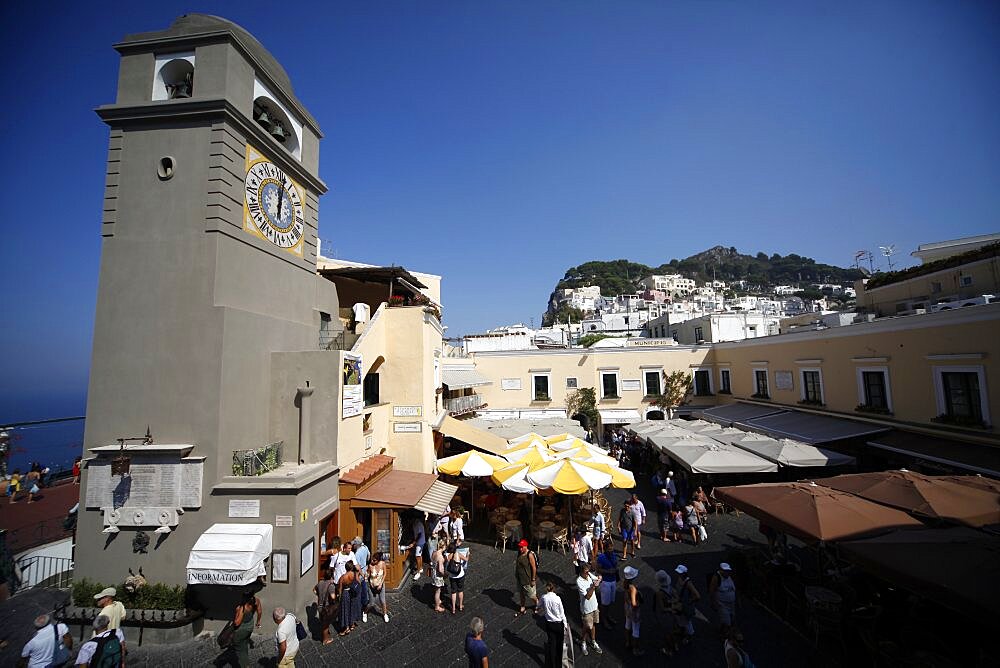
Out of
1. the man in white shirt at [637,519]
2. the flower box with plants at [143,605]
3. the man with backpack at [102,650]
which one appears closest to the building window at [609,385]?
the man in white shirt at [637,519]

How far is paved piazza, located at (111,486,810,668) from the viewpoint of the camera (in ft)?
22.7

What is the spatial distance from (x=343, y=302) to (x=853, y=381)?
64.4 ft

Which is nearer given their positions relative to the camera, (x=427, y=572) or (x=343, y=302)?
(x=427, y=572)

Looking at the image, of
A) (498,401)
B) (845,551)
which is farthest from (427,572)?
(498,401)

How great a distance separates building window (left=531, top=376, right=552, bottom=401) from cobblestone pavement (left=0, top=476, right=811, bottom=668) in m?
15.4

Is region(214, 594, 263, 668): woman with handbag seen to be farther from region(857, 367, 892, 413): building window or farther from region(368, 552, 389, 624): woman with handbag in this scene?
region(857, 367, 892, 413): building window

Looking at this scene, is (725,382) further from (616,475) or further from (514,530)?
(514,530)

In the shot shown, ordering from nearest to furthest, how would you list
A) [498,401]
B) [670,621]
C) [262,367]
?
[670,621] < [262,367] < [498,401]

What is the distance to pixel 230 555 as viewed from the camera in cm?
723

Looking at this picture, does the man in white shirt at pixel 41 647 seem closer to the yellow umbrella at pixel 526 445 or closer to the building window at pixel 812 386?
the yellow umbrella at pixel 526 445

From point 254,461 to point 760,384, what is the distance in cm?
→ 2255

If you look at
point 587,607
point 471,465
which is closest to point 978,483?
point 587,607

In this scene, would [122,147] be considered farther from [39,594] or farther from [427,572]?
[427,572]

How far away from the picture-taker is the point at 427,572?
33.8ft
